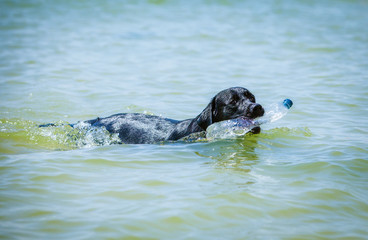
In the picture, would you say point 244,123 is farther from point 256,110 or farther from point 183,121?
point 183,121

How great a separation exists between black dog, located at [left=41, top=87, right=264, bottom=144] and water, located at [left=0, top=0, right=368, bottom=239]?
28 centimetres

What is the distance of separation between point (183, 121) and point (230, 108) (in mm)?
964

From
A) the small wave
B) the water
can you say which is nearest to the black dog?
the small wave

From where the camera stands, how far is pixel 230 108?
664cm

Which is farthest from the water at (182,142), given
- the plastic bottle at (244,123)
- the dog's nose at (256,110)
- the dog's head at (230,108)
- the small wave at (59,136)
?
the dog's nose at (256,110)

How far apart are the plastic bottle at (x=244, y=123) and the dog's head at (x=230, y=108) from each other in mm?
87

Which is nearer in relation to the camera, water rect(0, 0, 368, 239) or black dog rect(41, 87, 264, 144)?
water rect(0, 0, 368, 239)

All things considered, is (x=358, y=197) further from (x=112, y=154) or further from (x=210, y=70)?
(x=210, y=70)

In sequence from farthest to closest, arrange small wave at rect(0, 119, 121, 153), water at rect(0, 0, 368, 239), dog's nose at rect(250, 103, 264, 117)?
small wave at rect(0, 119, 121, 153)
dog's nose at rect(250, 103, 264, 117)
water at rect(0, 0, 368, 239)

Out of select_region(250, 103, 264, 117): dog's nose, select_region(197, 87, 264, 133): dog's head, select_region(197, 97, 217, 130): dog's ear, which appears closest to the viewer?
select_region(250, 103, 264, 117): dog's nose

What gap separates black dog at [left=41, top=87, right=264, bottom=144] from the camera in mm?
6621

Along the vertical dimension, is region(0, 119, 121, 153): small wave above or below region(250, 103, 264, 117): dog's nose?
below

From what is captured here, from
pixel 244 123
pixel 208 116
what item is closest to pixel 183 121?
pixel 208 116

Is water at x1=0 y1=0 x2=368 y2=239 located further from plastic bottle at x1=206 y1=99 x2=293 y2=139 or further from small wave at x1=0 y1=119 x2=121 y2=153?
plastic bottle at x1=206 y1=99 x2=293 y2=139
